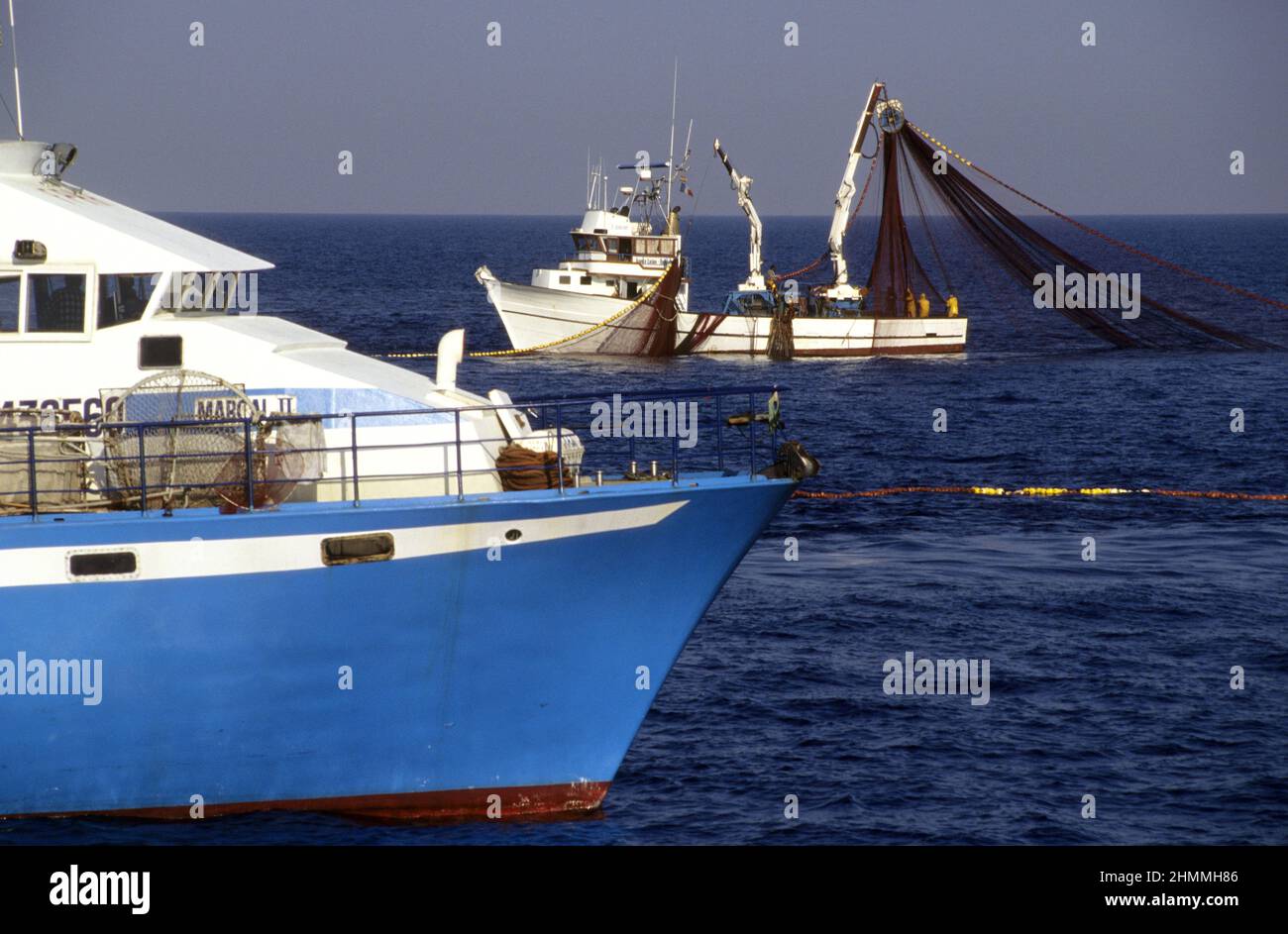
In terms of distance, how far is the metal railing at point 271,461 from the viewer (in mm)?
14375

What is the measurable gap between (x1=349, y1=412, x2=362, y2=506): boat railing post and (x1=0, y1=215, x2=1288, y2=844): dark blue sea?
3.14 m

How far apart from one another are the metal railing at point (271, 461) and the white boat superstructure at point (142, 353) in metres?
0.03

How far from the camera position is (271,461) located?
14633mm

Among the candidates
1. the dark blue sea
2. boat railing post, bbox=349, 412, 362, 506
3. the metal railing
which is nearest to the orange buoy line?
the dark blue sea

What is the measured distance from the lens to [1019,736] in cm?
1905

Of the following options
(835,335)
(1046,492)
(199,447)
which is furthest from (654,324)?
(199,447)

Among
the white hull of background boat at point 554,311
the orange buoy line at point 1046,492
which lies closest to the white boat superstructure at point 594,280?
the white hull of background boat at point 554,311

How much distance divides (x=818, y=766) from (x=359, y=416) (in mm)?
6687

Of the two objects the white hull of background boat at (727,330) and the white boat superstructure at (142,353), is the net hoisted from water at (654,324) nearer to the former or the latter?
the white hull of background boat at (727,330)

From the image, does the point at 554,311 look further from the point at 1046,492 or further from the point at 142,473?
the point at 142,473

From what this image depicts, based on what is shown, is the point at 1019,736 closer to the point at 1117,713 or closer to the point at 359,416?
the point at 1117,713

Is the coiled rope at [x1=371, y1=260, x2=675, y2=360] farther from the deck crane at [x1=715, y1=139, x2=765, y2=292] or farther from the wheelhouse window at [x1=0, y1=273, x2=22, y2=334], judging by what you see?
the wheelhouse window at [x1=0, y1=273, x2=22, y2=334]

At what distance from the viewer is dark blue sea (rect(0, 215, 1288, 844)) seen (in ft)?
54.0

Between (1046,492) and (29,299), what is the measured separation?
77.6 ft
